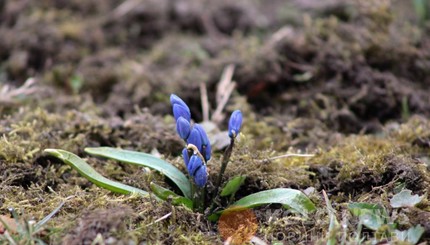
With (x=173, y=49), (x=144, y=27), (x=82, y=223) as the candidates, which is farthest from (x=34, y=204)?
(x=144, y=27)

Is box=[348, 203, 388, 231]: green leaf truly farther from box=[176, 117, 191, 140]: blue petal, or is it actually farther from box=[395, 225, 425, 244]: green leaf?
box=[176, 117, 191, 140]: blue petal

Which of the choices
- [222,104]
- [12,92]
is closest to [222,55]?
[222,104]

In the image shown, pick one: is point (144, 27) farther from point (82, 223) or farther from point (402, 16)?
point (82, 223)

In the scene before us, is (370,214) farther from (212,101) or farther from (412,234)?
(212,101)

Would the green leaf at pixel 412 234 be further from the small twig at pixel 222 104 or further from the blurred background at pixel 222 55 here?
the small twig at pixel 222 104

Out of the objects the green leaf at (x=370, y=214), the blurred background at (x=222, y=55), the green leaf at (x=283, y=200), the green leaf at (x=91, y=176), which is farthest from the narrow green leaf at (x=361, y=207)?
the blurred background at (x=222, y=55)

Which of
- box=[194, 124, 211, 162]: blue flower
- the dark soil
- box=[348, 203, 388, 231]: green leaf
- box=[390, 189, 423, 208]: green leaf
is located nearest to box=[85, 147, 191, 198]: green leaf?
the dark soil
